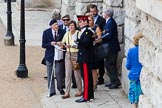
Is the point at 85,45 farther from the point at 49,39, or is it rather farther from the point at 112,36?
the point at 112,36

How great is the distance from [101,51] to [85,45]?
26.7 inches

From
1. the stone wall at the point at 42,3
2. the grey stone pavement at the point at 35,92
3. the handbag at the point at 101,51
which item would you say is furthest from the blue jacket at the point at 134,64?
the stone wall at the point at 42,3

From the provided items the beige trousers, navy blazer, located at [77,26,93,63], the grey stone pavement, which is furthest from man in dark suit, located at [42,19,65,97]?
navy blazer, located at [77,26,93,63]

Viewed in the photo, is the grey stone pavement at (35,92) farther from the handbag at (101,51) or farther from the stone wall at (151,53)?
the stone wall at (151,53)

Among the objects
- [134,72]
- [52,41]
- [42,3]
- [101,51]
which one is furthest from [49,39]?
[42,3]

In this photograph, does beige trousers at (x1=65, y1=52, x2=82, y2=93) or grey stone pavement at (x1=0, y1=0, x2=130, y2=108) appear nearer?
grey stone pavement at (x1=0, y1=0, x2=130, y2=108)

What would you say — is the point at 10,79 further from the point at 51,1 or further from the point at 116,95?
the point at 51,1

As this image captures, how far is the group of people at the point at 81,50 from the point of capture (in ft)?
36.4

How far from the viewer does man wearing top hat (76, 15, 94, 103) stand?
10986mm

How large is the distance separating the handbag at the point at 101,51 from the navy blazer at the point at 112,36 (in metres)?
0.53

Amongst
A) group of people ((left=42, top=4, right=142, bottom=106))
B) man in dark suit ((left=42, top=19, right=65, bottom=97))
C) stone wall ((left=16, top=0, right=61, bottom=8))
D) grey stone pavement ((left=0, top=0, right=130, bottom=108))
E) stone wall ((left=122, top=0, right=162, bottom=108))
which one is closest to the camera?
stone wall ((left=122, top=0, right=162, bottom=108))

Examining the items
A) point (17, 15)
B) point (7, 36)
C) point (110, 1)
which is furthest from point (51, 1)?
point (110, 1)

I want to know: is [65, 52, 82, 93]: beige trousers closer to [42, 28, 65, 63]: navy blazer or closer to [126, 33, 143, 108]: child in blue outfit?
[42, 28, 65, 63]: navy blazer

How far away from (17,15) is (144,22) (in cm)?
1903
